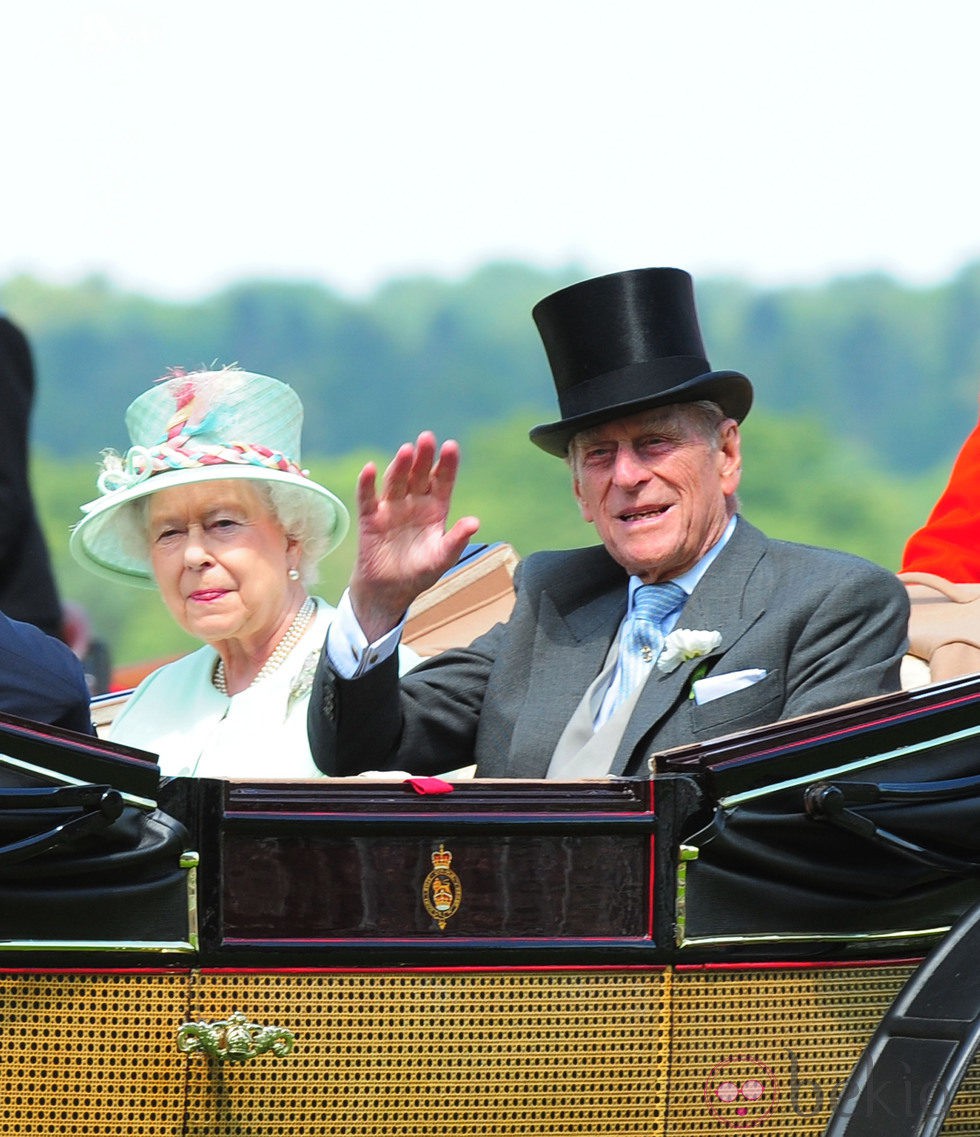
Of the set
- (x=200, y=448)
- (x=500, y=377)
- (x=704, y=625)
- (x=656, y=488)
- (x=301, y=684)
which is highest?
(x=500, y=377)

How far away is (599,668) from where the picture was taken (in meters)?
3.09

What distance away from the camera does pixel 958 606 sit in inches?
128

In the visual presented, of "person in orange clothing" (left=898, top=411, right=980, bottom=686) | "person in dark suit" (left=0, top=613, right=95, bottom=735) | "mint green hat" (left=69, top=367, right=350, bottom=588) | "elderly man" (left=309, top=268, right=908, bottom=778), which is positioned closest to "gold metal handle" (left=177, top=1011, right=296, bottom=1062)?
"person in dark suit" (left=0, top=613, right=95, bottom=735)

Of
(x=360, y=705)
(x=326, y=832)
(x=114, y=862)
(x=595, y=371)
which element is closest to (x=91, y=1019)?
(x=114, y=862)

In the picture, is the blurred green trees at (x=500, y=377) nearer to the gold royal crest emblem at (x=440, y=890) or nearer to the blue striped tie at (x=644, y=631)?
the blue striped tie at (x=644, y=631)

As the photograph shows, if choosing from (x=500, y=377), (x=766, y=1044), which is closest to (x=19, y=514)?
(x=766, y=1044)

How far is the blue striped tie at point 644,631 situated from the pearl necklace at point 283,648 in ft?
2.36

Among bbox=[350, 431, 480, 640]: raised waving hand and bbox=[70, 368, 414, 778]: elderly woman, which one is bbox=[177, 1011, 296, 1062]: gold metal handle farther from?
bbox=[70, 368, 414, 778]: elderly woman

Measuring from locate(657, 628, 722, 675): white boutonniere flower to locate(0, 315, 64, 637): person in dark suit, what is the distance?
183 cm

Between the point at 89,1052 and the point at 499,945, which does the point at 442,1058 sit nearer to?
the point at 499,945

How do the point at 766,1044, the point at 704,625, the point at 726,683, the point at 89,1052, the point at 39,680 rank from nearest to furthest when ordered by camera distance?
the point at 89,1052
the point at 766,1044
the point at 39,680
the point at 726,683
the point at 704,625

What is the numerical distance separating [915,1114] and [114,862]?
110 cm

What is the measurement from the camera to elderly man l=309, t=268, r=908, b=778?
2840 mm

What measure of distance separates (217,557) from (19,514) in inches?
36.8
